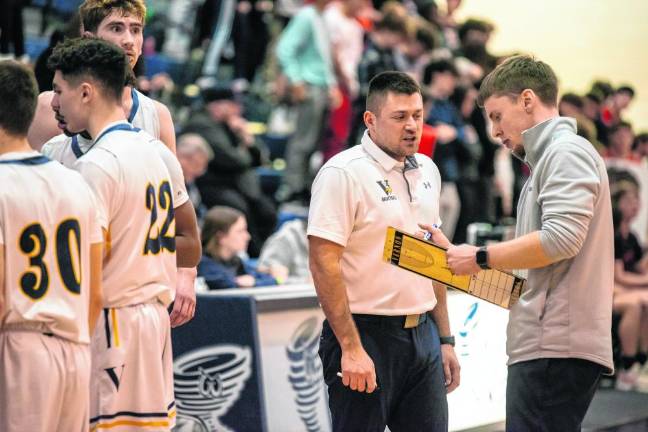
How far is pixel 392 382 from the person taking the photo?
15.1 ft

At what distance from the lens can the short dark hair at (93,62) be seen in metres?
3.94

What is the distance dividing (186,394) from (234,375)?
0.31m

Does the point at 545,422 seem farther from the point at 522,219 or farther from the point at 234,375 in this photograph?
the point at 234,375

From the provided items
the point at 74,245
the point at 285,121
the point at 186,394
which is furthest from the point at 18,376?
the point at 285,121

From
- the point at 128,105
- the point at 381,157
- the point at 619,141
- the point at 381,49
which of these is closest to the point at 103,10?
the point at 128,105

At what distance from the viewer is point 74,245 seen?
372 cm

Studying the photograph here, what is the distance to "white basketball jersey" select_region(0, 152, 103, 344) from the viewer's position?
11.8 ft

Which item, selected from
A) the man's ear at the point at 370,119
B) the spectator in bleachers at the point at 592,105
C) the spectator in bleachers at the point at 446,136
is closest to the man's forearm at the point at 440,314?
the man's ear at the point at 370,119

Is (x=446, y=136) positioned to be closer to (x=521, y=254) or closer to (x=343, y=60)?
(x=343, y=60)

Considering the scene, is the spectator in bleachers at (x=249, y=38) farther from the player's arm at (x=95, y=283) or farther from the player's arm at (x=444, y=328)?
the player's arm at (x=95, y=283)

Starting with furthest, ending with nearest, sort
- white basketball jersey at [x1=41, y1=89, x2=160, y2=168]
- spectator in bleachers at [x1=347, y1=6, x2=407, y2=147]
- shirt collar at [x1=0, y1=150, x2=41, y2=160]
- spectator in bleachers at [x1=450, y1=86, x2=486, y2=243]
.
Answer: spectator in bleachers at [x1=347, y1=6, x2=407, y2=147], spectator in bleachers at [x1=450, y1=86, x2=486, y2=243], white basketball jersey at [x1=41, y1=89, x2=160, y2=168], shirt collar at [x1=0, y1=150, x2=41, y2=160]

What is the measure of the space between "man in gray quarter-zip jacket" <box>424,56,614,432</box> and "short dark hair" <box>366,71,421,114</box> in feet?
1.30

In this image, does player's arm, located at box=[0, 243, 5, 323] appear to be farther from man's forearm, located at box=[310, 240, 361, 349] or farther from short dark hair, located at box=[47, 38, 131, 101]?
man's forearm, located at box=[310, 240, 361, 349]

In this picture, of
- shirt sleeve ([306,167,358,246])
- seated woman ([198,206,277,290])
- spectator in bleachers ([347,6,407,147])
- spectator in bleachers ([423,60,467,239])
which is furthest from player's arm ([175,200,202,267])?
spectator in bleachers ([347,6,407,147])
